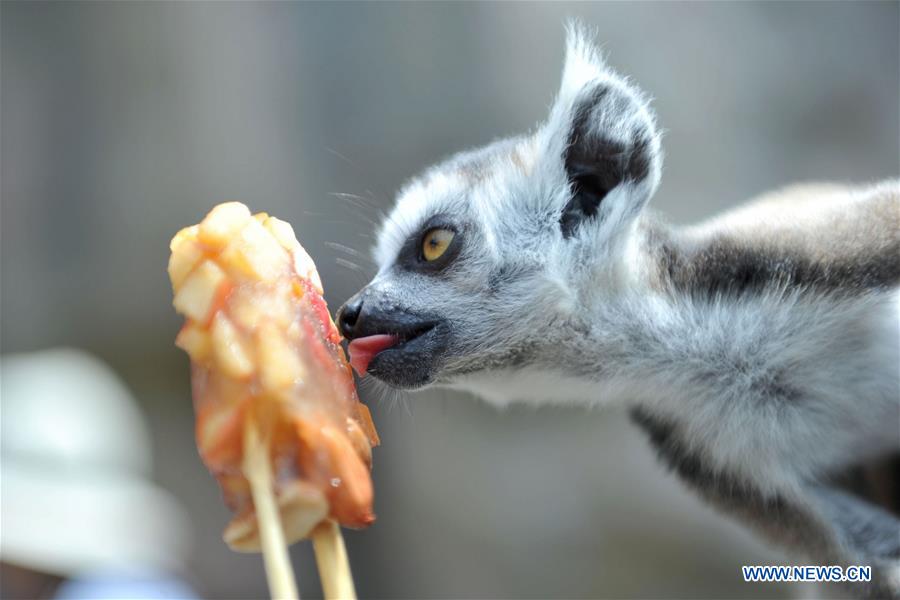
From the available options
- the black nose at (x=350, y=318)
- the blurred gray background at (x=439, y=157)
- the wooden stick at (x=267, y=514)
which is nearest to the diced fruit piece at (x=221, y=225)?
the wooden stick at (x=267, y=514)

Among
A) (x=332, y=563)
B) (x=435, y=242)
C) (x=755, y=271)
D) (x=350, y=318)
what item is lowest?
(x=332, y=563)

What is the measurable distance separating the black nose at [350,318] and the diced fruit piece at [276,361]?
2.23 ft

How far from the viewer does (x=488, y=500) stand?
4516 mm

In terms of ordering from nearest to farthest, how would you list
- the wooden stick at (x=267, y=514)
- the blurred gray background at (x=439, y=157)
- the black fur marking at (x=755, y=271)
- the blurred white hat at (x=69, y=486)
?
1. the wooden stick at (x=267, y=514)
2. the black fur marking at (x=755, y=271)
3. the blurred white hat at (x=69, y=486)
4. the blurred gray background at (x=439, y=157)

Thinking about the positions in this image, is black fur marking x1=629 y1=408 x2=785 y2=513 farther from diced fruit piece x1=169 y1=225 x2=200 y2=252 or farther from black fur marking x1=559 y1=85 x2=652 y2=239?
diced fruit piece x1=169 y1=225 x2=200 y2=252

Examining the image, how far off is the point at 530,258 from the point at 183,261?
0.94 meters

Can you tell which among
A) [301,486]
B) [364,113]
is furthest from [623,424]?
[301,486]

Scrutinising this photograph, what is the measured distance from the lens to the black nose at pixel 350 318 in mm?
1881

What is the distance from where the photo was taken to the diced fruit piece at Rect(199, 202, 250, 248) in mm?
1247

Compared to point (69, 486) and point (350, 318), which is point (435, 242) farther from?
point (69, 486)

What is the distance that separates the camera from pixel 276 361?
1.16m

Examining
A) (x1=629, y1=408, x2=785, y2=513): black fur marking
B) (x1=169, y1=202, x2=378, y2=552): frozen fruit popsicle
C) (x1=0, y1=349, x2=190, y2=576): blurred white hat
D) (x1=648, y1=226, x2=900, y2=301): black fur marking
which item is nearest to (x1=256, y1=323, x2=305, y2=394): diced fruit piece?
(x1=169, y1=202, x2=378, y2=552): frozen fruit popsicle

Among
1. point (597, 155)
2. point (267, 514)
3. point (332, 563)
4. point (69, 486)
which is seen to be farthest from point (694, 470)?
point (69, 486)

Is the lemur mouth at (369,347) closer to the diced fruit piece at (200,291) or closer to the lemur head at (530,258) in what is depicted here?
the lemur head at (530,258)
